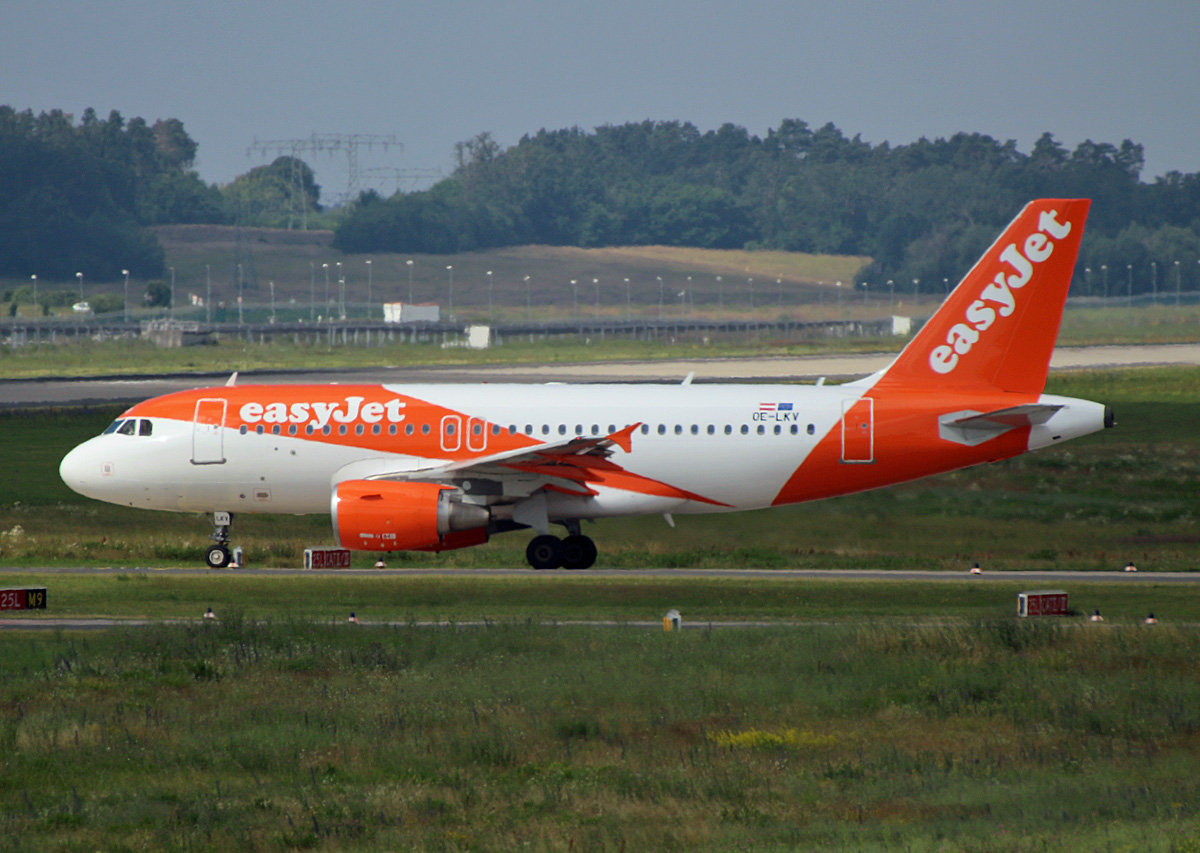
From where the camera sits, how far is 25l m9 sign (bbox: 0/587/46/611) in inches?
1080

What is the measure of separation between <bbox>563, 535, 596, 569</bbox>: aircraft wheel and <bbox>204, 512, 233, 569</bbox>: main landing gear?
7917 millimetres

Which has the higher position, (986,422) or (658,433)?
(986,422)

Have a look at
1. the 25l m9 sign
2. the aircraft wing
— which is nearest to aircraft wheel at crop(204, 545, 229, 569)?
the aircraft wing

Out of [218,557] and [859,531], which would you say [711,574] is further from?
[218,557]

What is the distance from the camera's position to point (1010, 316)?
109 feet

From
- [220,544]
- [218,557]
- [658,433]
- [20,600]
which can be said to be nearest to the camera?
[20,600]

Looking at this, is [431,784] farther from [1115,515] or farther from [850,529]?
[1115,515]

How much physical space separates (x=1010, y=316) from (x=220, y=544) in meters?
19.2

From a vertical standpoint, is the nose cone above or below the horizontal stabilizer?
below


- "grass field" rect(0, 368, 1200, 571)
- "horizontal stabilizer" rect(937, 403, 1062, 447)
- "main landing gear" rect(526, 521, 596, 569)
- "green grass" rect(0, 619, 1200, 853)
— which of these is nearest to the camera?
"green grass" rect(0, 619, 1200, 853)

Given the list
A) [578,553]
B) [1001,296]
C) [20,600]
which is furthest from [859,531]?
[20,600]

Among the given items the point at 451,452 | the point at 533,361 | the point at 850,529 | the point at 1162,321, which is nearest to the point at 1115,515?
the point at 850,529

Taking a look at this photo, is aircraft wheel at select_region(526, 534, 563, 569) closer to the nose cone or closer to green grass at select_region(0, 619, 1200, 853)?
green grass at select_region(0, 619, 1200, 853)

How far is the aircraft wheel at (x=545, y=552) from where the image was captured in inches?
1315
